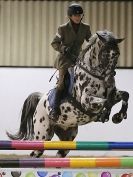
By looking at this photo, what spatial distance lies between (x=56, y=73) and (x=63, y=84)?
218 mm

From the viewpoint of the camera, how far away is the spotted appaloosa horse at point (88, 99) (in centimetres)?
239

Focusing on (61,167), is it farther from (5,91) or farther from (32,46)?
(32,46)

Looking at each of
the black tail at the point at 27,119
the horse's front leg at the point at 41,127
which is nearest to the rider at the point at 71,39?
the horse's front leg at the point at 41,127

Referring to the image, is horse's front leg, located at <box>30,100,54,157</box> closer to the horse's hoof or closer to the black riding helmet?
the horse's hoof

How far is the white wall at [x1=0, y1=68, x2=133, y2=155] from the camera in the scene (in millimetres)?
2773

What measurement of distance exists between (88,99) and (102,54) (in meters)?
0.24

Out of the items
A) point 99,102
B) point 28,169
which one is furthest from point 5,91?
point 28,169

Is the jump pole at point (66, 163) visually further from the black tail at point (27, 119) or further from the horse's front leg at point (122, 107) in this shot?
the black tail at point (27, 119)

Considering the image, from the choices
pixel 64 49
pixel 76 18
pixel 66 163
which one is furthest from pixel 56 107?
pixel 66 163

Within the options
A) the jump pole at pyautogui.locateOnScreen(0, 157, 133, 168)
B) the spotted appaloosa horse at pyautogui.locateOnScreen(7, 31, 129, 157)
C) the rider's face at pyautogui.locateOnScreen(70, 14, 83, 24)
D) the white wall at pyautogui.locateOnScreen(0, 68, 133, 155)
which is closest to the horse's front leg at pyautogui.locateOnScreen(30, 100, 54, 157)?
the spotted appaloosa horse at pyautogui.locateOnScreen(7, 31, 129, 157)

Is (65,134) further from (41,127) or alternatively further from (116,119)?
(116,119)

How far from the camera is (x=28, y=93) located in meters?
2.87

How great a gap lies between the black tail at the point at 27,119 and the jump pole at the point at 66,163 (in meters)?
0.87

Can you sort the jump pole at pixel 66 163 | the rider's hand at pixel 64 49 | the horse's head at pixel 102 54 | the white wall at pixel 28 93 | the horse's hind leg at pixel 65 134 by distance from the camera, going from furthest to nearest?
the white wall at pixel 28 93 < the horse's hind leg at pixel 65 134 < the rider's hand at pixel 64 49 < the horse's head at pixel 102 54 < the jump pole at pixel 66 163
